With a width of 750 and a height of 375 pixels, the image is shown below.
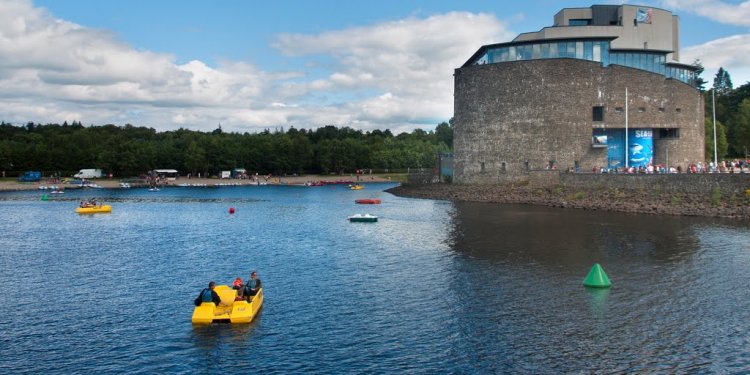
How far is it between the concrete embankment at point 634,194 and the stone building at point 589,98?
5324mm

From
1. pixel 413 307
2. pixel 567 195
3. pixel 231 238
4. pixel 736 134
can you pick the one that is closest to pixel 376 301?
pixel 413 307

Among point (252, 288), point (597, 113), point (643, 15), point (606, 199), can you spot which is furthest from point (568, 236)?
point (643, 15)

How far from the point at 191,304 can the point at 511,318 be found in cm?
1643

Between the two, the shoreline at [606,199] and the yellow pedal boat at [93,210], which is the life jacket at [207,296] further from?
the yellow pedal boat at [93,210]

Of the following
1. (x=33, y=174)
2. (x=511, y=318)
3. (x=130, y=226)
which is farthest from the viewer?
(x=33, y=174)

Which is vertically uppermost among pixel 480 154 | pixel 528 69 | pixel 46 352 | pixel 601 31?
pixel 601 31

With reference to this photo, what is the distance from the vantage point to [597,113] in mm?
98125

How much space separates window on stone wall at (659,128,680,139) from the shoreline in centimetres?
2123

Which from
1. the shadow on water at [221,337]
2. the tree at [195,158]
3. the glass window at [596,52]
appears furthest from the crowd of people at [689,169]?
the tree at [195,158]

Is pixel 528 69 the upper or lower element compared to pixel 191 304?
upper

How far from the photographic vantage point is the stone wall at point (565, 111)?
9625 centimetres

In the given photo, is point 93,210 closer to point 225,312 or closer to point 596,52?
point 225,312

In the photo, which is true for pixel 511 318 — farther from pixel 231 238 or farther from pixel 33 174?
pixel 33 174

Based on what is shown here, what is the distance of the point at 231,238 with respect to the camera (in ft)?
196
